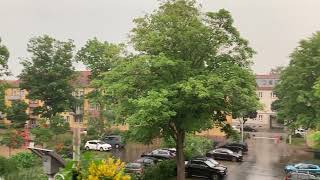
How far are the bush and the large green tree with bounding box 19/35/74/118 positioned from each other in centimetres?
2685

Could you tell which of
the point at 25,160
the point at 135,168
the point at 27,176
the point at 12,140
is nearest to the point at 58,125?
the point at 12,140

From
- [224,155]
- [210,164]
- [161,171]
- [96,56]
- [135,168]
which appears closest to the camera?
[161,171]

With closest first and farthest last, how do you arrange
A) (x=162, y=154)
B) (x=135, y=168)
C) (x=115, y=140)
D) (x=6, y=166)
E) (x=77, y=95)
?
(x=6, y=166), (x=135, y=168), (x=162, y=154), (x=115, y=140), (x=77, y=95)

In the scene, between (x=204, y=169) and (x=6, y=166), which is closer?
(x=6, y=166)

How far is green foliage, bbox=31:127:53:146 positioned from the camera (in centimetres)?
5138

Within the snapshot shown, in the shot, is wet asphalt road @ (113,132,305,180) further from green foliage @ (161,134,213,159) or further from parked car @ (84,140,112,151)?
green foliage @ (161,134,213,159)

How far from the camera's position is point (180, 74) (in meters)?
32.2

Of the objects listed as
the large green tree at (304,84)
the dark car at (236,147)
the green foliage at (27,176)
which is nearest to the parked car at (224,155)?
the dark car at (236,147)

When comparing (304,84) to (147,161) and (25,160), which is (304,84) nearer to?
(147,161)

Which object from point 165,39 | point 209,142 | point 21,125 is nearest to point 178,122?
point 165,39

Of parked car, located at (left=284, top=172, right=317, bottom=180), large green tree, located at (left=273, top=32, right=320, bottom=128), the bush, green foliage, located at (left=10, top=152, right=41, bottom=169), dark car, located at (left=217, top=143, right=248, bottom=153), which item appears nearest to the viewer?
the bush

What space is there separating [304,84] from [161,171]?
23618 millimetres

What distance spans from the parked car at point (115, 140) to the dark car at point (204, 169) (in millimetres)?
21915

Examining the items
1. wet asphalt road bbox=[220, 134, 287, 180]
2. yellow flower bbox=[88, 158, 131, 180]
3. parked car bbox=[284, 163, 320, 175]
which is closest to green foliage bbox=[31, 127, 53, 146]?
wet asphalt road bbox=[220, 134, 287, 180]
